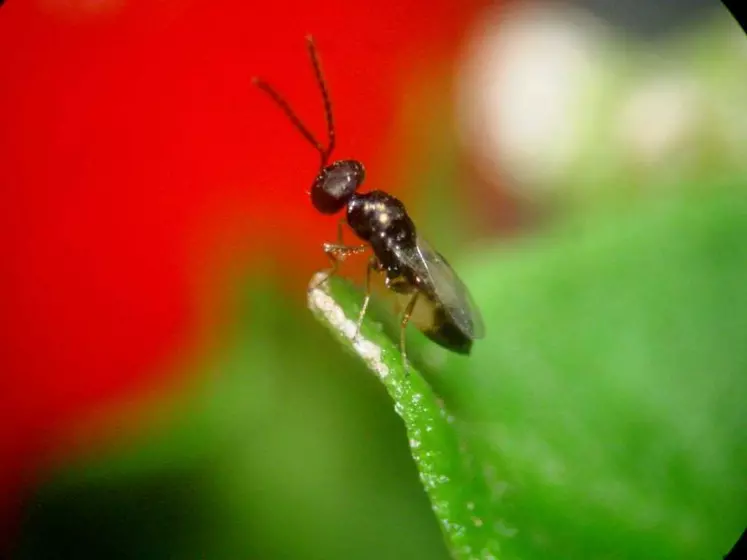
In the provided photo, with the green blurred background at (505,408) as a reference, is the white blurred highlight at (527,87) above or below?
above

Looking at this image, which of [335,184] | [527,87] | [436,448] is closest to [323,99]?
[335,184]

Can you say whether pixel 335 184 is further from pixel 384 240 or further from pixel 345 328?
pixel 345 328

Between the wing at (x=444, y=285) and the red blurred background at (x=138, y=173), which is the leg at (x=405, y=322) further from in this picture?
the red blurred background at (x=138, y=173)

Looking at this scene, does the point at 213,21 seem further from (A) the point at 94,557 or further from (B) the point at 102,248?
(A) the point at 94,557

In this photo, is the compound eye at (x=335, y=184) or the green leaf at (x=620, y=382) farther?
the compound eye at (x=335, y=184)

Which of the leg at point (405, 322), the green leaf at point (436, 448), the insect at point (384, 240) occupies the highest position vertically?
the insect at point (384, 240)

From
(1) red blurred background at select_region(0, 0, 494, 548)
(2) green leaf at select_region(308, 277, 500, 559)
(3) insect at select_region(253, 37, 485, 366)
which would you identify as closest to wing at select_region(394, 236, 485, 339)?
(3) insect at select_region(253, 37, 485, 366)

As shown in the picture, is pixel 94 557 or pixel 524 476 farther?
pixel 94 557

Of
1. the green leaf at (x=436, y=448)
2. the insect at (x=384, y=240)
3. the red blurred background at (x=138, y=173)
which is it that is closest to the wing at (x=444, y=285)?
the insect at (x=384, y=240)

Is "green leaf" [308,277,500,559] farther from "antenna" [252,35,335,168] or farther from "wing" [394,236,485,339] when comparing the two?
"antenna" [252,35,335,168]

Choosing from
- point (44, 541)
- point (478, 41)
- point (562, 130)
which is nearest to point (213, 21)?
point (478, 41)
